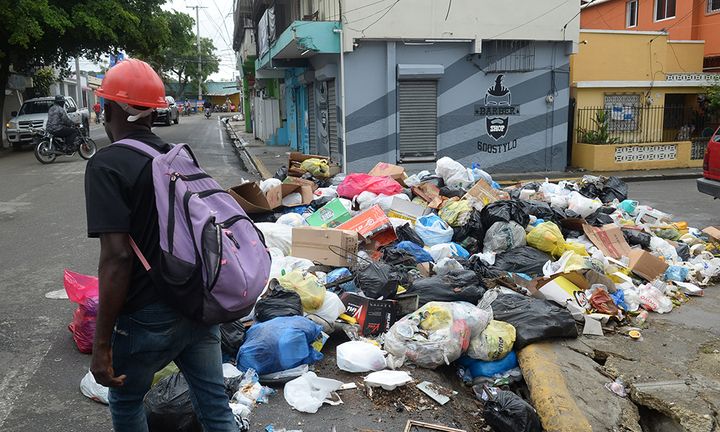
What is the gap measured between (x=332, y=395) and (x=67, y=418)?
5.00ft

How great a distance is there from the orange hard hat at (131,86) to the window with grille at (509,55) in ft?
43.5

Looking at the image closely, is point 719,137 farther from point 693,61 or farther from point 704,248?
point 693,61

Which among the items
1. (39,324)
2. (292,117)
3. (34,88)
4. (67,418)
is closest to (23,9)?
(292,117)

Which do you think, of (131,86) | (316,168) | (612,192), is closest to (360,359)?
(131,86)

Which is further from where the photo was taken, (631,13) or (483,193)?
(631,13)

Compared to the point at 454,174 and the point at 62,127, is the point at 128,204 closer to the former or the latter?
the point at 454,174

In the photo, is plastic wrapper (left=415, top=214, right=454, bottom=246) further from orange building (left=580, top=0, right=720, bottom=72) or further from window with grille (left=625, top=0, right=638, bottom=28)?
window with grille (left=625, top=0, right=638, bottom=28)

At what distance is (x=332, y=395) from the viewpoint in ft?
11.9

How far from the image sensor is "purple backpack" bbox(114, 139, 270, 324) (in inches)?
80.6

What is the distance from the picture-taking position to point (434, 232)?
6.52 meters

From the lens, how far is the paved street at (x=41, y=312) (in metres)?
3.50

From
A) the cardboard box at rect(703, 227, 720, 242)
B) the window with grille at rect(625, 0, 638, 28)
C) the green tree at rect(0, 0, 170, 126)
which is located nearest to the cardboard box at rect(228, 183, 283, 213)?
the cardboard box at rect(703, 227, 720, 242)

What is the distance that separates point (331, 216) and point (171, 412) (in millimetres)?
4030

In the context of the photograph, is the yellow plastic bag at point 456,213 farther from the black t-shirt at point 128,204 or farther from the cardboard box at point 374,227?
the black t-shirt at point 128,204
